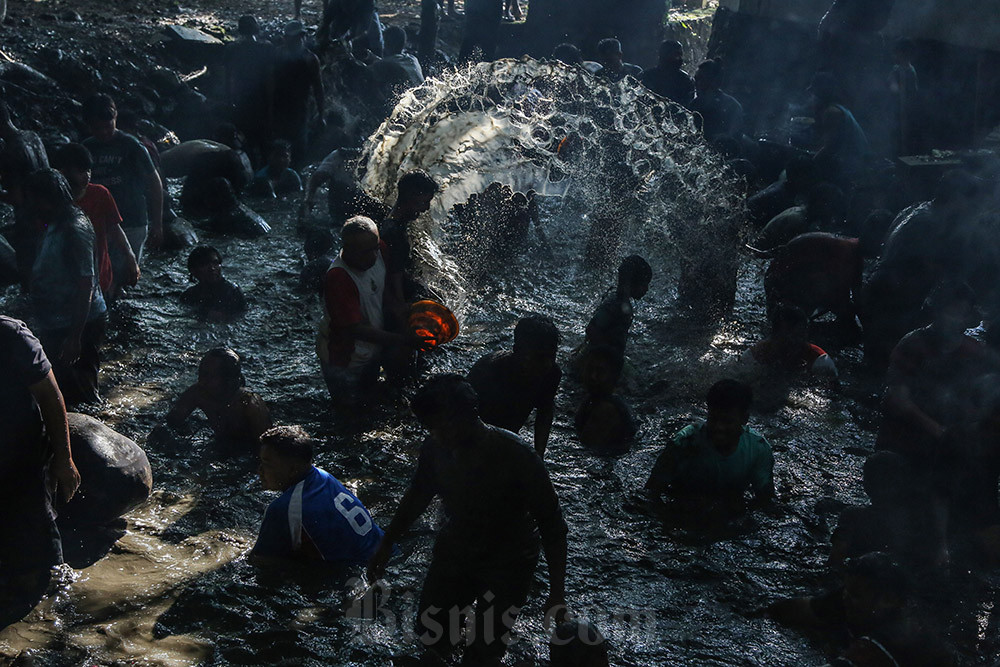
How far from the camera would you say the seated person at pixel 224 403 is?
592 centimetres

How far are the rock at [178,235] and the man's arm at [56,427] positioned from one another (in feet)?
20.1

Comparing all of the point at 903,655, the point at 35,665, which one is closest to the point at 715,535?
the point at 903,655

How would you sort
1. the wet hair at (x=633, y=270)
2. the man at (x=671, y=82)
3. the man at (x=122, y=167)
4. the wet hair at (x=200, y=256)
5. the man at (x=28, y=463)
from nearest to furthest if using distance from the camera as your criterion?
1. the man at (x=28, y=463)
2. the wet hair at (x=633, y=270)
3. the man at (x=122, y=167)
4. the wet hair at (x=200, y=256)
5. the man at (x=671, y=82)

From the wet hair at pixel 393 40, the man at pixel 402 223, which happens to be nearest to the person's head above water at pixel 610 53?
the wet hair at pixel 393 40

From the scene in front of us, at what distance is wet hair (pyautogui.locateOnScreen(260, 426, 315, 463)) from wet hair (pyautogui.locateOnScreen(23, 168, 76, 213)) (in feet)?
6.50

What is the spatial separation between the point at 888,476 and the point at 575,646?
260cm

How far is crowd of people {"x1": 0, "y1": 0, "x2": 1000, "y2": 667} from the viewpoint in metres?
3.92

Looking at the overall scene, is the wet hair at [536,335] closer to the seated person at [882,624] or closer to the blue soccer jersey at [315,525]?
the blue soccer jersey at [315,525]

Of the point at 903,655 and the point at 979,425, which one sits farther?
the point at 979,425

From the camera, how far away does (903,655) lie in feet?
13.3

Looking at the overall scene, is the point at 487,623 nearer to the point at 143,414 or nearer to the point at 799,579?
the point at 799,579

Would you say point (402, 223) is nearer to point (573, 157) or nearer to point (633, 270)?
point (633, 270)

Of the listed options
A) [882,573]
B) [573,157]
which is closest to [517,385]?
[882,573]

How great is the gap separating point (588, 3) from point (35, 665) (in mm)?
17187
